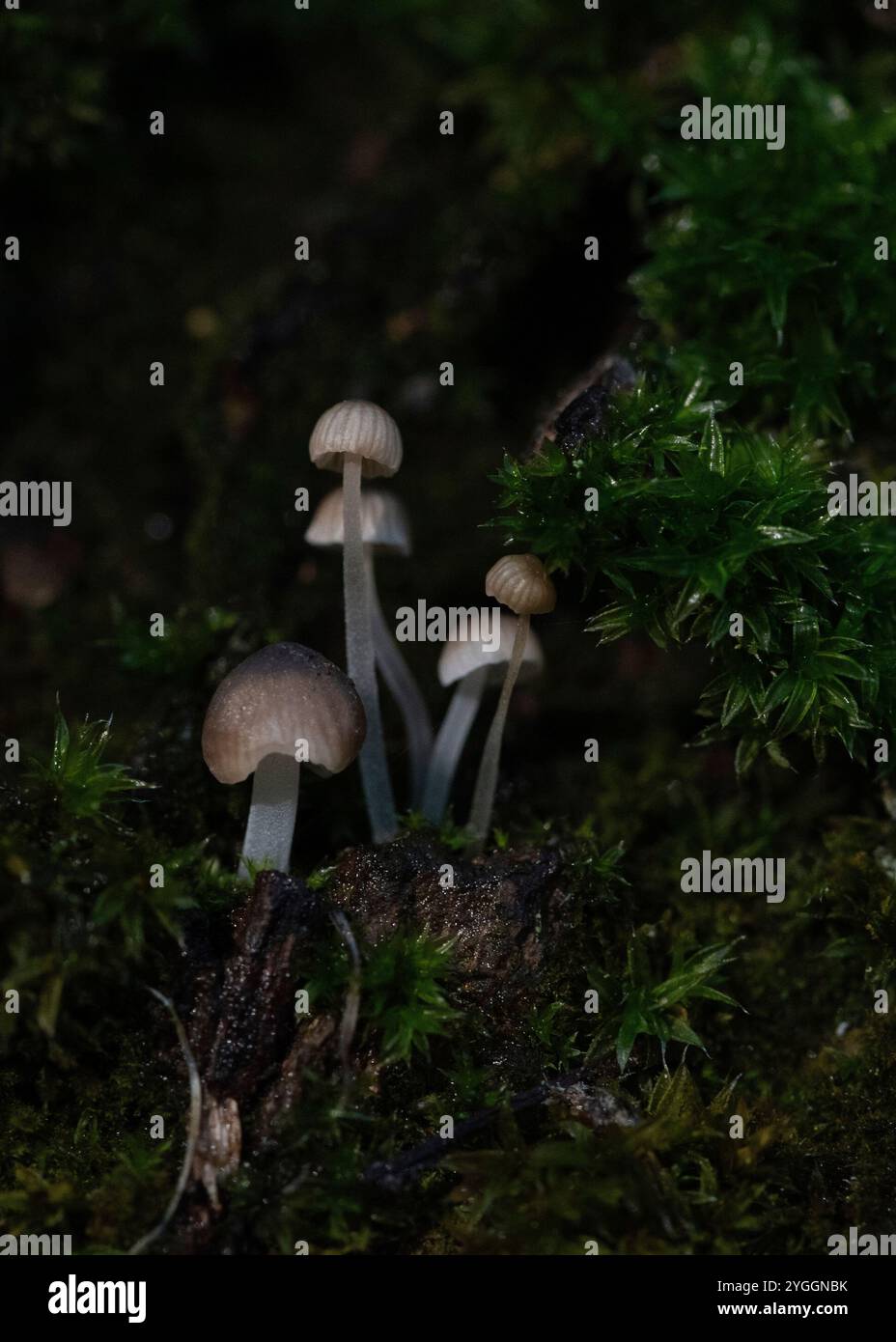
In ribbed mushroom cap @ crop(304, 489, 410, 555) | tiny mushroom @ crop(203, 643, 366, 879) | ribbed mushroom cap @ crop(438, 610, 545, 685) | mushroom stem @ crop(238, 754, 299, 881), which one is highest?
ribbed mushroom cap @ crop(304, 489, 410, 555)

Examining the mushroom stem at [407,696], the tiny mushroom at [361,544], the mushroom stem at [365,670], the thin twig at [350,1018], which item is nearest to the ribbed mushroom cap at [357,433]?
the tiny mushroom at [361,544]

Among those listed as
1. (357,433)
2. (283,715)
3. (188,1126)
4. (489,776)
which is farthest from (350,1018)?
(357,433)

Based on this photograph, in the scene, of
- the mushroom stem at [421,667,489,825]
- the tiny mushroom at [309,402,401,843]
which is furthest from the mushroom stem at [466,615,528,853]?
the tiny mushroom at [309,402,401,843]

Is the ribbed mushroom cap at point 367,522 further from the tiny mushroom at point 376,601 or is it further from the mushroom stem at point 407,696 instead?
the mushroom stem at point 407,696

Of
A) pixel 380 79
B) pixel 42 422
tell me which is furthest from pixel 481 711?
pixel 380 79

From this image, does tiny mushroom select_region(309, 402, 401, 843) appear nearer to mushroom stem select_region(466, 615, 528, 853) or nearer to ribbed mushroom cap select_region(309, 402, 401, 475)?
ribbed mushroom cap select_region(309, 402, 401, 475)

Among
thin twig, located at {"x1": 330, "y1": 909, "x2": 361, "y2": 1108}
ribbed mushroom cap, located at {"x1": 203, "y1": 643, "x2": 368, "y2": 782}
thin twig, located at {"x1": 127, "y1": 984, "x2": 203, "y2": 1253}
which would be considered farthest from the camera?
ribbed mushroom cap, located at {"x1": 203, "y1": 643, "x2": 368, "y2": 782}

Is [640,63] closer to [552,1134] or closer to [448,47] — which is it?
[448,47]
